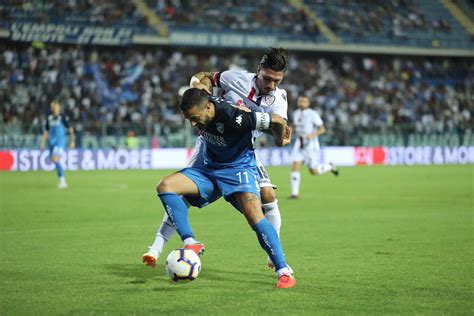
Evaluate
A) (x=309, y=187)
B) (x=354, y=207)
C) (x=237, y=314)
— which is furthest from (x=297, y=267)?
(x=309, y=187)

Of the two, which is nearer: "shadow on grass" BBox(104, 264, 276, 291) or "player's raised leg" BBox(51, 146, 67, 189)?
"shadow on grass" BBox(104, 264, 276, 291)

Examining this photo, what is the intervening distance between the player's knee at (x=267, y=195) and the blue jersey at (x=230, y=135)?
554 mm

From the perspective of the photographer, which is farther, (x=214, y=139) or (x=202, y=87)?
(x=202, y=87)

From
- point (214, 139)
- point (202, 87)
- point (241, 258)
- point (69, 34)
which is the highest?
point (202, 87)

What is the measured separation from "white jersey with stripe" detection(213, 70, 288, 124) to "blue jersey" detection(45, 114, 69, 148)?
50.3 feet

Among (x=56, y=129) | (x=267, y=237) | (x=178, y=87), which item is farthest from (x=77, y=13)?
(x=267, y=237)

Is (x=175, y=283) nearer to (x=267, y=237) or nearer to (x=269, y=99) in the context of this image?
(x=267, y=237)

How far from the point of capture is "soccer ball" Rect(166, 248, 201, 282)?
7.48 m

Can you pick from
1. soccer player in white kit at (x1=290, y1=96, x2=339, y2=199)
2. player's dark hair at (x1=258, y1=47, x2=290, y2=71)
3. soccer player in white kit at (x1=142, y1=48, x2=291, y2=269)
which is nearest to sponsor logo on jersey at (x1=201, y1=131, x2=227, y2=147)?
soccer player in white kit at (x1=142, y1=48, x2=291, y2=269)

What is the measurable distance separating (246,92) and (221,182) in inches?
41.3

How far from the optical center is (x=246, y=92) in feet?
27.9

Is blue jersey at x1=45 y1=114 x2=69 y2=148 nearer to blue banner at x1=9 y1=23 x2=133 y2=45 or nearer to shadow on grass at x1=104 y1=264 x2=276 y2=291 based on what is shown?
blue banner at x1=9 y1=23 x2=133 y2=45

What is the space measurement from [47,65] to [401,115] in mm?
18824

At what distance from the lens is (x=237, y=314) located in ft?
21.0
